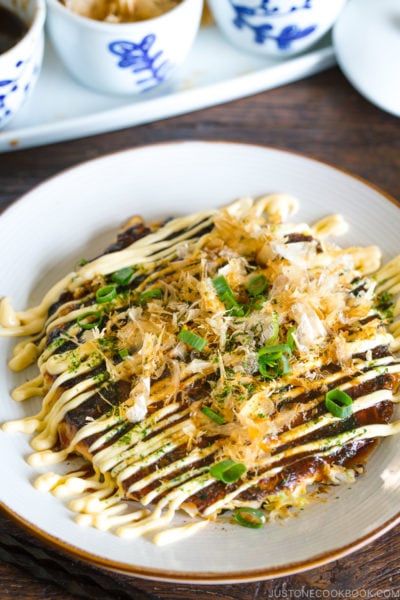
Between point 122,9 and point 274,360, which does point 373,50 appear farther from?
point 274,360

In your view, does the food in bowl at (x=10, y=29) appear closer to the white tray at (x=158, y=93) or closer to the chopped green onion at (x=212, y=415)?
the white tray at (x=158, y=93)

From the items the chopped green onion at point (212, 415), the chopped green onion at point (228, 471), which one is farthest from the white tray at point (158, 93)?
the chopped green onion at point (228, 471)

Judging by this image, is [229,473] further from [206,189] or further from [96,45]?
[96,45]

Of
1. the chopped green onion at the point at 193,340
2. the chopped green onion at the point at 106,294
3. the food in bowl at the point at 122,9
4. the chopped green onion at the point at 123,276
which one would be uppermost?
the food in bowl at the point at 122,9

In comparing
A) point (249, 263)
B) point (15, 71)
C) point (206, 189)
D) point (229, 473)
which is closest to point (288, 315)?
point (249, 263)

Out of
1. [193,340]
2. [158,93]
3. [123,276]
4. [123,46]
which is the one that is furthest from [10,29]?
[193,340]

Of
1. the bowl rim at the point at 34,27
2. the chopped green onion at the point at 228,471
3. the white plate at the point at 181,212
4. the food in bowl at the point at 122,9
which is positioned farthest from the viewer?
the food in bowl at the point at 122,9
